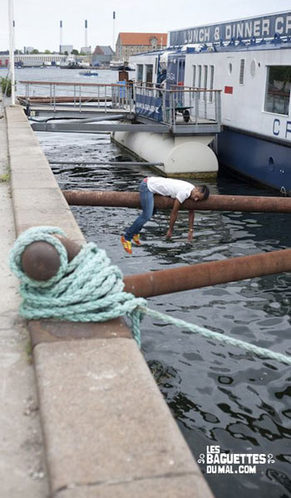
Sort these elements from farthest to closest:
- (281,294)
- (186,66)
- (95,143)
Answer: (95,143), (186,66), (281,294)

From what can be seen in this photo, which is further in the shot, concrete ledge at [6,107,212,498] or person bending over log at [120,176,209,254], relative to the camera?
person bending over log at [120,176,209,254]

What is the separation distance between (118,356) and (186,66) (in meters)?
23.7

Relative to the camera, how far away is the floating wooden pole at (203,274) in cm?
432

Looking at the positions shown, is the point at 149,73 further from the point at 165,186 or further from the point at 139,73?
the point at 165,186

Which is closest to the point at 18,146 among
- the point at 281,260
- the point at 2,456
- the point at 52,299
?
the point at 281,260

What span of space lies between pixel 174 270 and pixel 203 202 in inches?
152

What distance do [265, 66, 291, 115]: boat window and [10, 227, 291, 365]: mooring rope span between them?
14642mm

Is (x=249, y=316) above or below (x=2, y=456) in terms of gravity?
below

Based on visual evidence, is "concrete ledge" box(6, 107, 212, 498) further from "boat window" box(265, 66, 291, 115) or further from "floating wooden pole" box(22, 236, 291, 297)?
"boat window" box(265, 66, 291, 115)

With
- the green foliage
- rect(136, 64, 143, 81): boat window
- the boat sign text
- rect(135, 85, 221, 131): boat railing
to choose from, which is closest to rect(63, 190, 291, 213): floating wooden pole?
rect(135, 85, 221, 131): boat railing

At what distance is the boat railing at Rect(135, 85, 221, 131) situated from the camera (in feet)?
66.0

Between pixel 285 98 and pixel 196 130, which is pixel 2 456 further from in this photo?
pixel 196 130

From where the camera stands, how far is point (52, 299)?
11.9 ft

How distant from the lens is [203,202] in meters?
8.26
